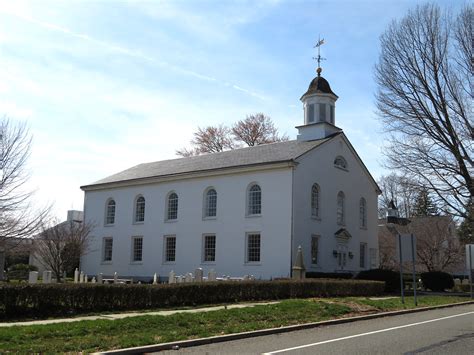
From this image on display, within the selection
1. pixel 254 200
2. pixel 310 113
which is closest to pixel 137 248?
pixel 254 200

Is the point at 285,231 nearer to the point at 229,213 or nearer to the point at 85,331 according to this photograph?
the point at 229,213

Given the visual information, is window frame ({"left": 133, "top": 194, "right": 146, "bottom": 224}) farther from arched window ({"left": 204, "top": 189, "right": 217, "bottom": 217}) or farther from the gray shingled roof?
arched window ({"left": 204, "top": 189, "right": 217, "bottom": 217})

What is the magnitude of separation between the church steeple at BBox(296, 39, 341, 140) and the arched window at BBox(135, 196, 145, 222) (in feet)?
43.8

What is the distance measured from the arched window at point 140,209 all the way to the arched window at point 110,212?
2988 millimetres

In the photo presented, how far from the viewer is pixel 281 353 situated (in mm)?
9531

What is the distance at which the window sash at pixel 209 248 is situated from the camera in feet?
115

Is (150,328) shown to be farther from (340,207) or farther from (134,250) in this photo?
(134,250)

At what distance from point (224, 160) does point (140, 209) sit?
27.7 feet

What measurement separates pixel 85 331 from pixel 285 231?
2128 centimetres

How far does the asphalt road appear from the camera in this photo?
9.90 metres

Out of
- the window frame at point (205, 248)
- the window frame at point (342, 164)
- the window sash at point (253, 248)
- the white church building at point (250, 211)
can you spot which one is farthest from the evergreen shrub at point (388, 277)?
the window frame at point (205, 248)

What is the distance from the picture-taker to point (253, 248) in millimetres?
33156

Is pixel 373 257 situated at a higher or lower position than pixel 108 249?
lower

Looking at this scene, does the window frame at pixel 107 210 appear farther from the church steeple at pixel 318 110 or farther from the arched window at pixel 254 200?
the church steeple at pixel 318 110
